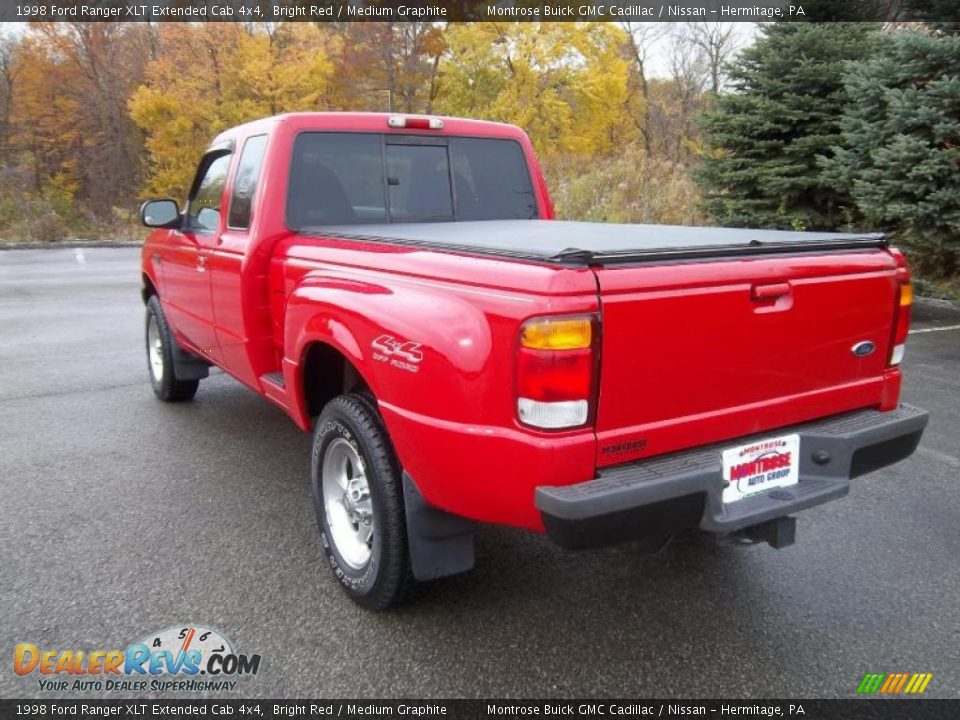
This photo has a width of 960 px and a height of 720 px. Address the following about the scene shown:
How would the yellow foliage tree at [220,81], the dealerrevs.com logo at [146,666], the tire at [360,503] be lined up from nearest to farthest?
the dealerrevs.com logo at [146,666]
the tire at [360,503]
the yellow foliage tree at [220,81]

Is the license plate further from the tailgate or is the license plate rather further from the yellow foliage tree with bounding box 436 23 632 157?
the yellow foliage tree with bounding box 436 23 632 157

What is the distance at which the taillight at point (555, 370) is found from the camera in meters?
→ 2.03

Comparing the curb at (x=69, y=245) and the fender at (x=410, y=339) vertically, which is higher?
the fender at (x=410, y=339)

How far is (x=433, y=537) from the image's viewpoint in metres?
2.52

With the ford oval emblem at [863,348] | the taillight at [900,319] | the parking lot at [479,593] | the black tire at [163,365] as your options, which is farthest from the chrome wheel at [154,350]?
the taillight at [900,319]

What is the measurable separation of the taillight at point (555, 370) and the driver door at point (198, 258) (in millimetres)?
2686

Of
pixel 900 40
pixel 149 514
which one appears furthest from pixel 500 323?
pixel 900 40

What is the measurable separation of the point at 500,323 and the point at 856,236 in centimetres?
155

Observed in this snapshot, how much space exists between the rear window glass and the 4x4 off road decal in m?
1.51

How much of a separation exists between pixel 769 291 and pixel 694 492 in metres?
0.72

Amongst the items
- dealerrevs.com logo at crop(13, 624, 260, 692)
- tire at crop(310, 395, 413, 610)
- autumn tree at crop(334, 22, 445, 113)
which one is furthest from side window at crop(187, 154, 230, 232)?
autumn tree at crop(334, 22, 445, 113)

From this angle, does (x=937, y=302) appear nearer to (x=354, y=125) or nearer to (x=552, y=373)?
(x=354, y=125)

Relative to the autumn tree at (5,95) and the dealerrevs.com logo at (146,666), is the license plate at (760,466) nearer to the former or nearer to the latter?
the dealerrevs.com logo at (146,666)

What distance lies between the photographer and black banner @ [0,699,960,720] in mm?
2250
